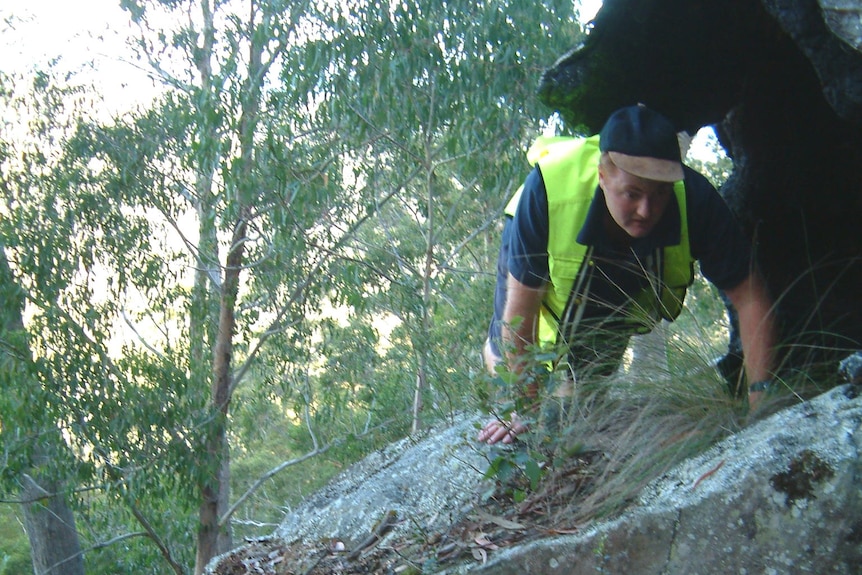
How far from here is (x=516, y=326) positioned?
124 inches

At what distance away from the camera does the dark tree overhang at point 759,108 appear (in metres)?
3.73

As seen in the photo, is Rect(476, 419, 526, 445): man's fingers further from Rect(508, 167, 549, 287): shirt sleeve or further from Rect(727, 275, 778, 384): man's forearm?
Rect(727, 275, 778, 384): man's forearm

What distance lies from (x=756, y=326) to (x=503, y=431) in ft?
2.93

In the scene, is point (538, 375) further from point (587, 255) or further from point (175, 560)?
point (175, 560)

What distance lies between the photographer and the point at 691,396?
286 centimetres

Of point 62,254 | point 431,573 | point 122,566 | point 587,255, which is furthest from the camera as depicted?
point 122,566

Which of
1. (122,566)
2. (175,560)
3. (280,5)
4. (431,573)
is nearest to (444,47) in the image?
(280,5)

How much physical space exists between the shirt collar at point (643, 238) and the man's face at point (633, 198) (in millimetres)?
56

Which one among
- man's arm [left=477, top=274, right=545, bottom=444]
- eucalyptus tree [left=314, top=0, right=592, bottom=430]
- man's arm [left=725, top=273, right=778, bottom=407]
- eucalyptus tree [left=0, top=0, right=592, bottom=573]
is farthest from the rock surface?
eucalyptus tree [left=0, top=0, right=592, bottom=573]

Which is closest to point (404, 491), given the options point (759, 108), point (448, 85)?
point (759, 108)

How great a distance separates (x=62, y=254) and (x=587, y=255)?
314 inches

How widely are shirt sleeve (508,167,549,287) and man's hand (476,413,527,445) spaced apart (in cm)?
48

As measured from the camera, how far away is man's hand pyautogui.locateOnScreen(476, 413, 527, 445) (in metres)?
3.10

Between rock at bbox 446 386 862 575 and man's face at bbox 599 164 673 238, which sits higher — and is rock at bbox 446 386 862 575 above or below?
below
